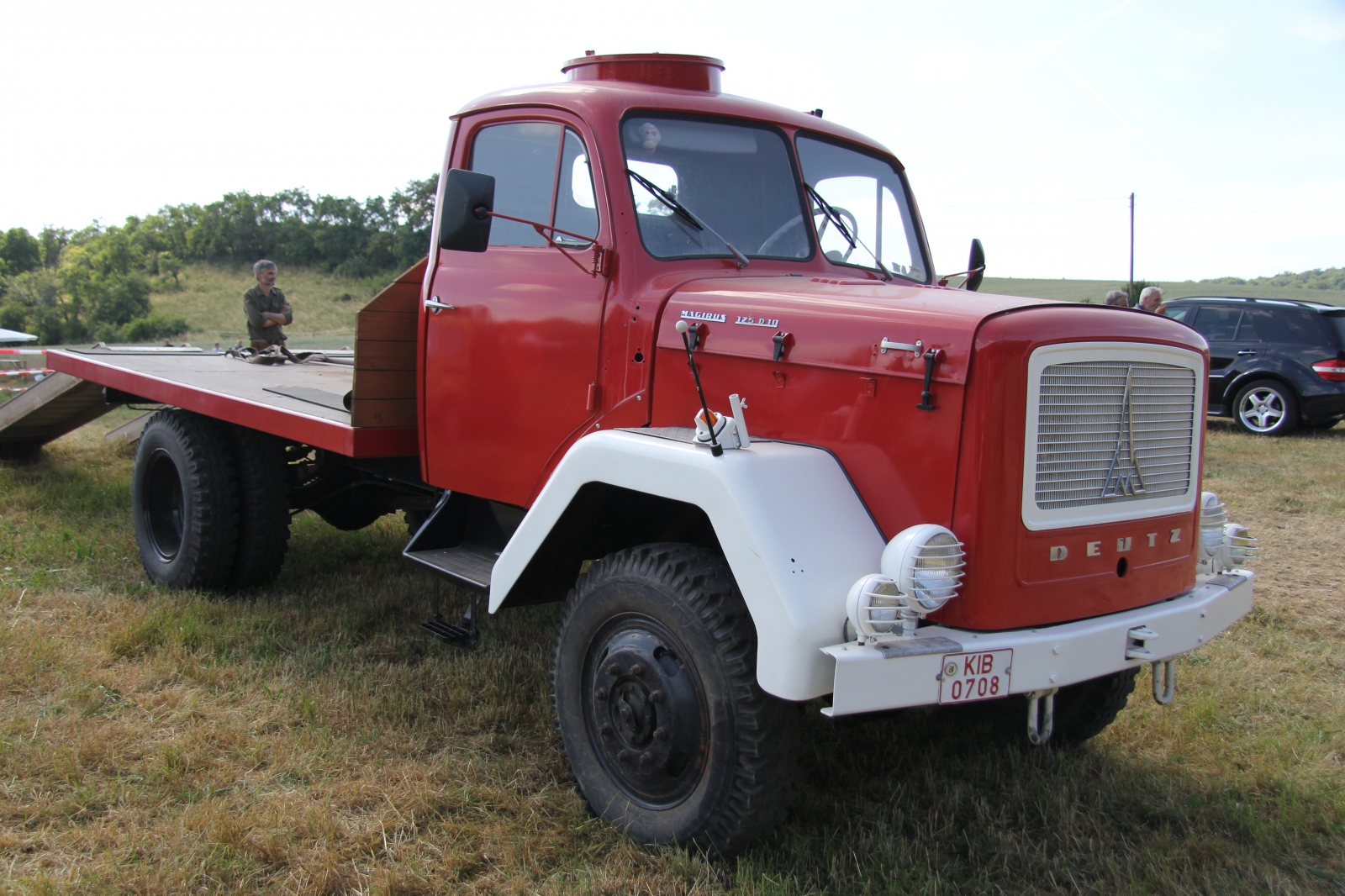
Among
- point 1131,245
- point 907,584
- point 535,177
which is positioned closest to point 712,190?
point 535,177

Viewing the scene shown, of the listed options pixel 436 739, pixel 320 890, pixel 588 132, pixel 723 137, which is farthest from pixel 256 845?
pixel 723 137

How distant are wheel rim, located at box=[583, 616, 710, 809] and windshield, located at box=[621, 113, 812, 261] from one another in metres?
1.36

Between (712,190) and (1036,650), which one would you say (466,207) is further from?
(1036,650)

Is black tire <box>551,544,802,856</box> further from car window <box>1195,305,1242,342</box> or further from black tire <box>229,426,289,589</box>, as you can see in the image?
car window <box>1195,305,1242,342</box>

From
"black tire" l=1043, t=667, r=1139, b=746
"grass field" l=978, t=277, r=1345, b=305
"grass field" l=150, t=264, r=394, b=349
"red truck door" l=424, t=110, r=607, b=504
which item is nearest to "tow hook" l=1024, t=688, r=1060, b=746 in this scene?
"black tire" l=1043, t=667, r=1139, b=746

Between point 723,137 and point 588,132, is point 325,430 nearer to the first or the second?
point 588,132

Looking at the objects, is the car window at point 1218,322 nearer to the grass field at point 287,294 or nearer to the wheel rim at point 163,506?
the grass field at point 287,294

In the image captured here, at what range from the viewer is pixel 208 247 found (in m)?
39.3

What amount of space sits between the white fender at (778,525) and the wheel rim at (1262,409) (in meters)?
11.9

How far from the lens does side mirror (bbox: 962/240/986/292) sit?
4.46 metres

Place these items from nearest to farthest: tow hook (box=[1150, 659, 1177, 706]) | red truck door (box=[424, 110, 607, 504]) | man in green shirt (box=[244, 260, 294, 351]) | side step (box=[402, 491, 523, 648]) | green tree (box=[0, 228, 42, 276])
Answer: tow hook (box=[1150, 659, 1177, 706])
red truck door (box=[424, 110, 607, 504])
side step (box=[402, 491, 523, 648])
man in green shirt (box=[244, 260, 294, 351])
green tree (box=[0, 228, 42, 276])

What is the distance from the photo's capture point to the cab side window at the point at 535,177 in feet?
11.6

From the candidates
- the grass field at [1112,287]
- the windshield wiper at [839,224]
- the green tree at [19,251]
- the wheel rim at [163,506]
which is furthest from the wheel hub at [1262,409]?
the green tree at [19,251]

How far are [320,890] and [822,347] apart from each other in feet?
6.70
